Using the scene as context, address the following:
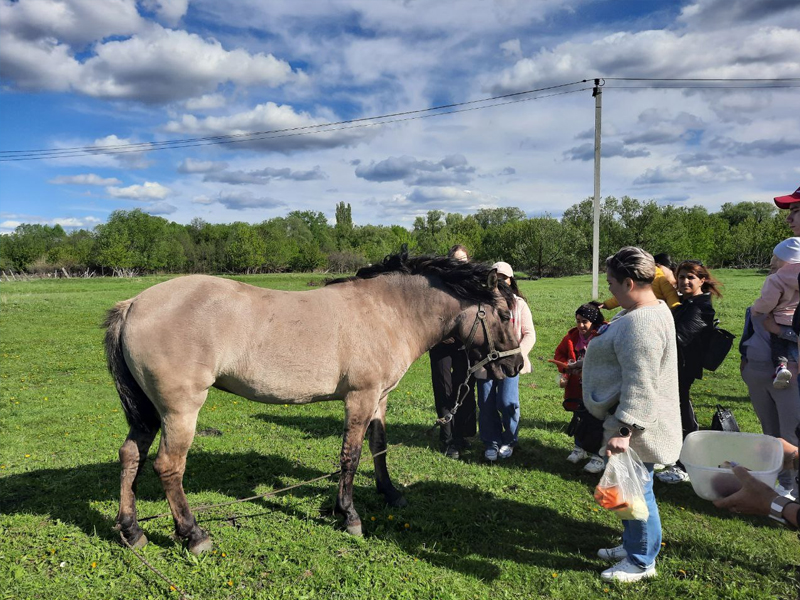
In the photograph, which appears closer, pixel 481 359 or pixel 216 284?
pixel 216 284

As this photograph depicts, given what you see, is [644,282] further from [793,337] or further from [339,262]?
[339,262]

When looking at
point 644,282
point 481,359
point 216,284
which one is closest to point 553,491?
point 481,359

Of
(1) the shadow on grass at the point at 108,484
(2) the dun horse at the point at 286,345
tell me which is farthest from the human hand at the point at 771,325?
(1) the shadow on grass at the point at 108,484

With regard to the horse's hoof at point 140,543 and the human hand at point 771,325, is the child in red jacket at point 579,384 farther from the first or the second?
the horse's hoof at point 140,543

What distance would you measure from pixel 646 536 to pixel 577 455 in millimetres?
2264

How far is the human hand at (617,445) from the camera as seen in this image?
3016 millimetres

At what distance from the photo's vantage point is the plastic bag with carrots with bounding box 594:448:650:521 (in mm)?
2910

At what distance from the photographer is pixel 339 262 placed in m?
74.9

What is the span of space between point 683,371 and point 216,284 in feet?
15.5

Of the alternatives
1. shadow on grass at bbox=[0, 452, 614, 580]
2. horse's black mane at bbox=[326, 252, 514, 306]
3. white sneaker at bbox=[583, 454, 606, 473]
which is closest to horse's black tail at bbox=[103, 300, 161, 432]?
shadow on grass at bbox=[0, 452, 614, 580]

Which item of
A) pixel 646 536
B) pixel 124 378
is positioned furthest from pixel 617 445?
pixel 124 378

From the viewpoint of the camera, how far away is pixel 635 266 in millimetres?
3033

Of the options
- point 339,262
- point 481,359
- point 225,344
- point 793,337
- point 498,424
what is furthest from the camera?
point 339,262

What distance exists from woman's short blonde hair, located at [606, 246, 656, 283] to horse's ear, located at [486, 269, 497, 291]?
1298 mm
